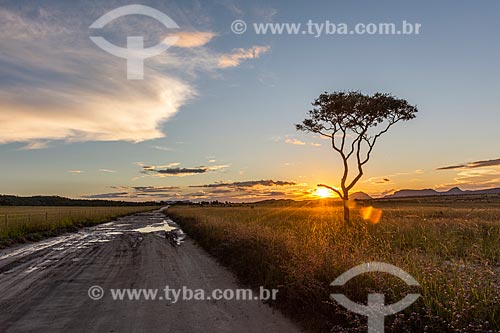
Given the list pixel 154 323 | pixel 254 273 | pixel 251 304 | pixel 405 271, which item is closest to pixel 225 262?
pixel 254 273

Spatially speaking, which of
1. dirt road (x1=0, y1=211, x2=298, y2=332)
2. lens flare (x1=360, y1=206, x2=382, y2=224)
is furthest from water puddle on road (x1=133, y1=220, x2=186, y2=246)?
lens flare (x1=360, y1=206, x2=382, y2=224)

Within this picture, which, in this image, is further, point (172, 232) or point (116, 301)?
point (172, 232)

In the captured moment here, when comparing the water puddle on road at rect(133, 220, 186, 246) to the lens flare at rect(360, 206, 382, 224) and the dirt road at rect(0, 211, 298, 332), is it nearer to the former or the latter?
the dirt road at rect(0, 211, 298, 332)

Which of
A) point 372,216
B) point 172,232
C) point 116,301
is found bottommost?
point 172,232

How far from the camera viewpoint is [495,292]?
6043mm

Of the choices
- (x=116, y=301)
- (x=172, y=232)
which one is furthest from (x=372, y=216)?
(x=116, y=301)

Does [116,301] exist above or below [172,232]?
above

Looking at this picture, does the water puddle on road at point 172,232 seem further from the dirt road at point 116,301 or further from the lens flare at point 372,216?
the lens flare at point 372,216

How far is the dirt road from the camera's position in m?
7.49

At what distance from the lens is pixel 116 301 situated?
9.32 metres

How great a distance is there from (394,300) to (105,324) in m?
4.93

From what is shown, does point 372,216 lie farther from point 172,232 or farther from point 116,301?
point 116,301

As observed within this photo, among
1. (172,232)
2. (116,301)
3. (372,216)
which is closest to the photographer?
(116,301)

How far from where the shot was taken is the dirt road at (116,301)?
295 inches
